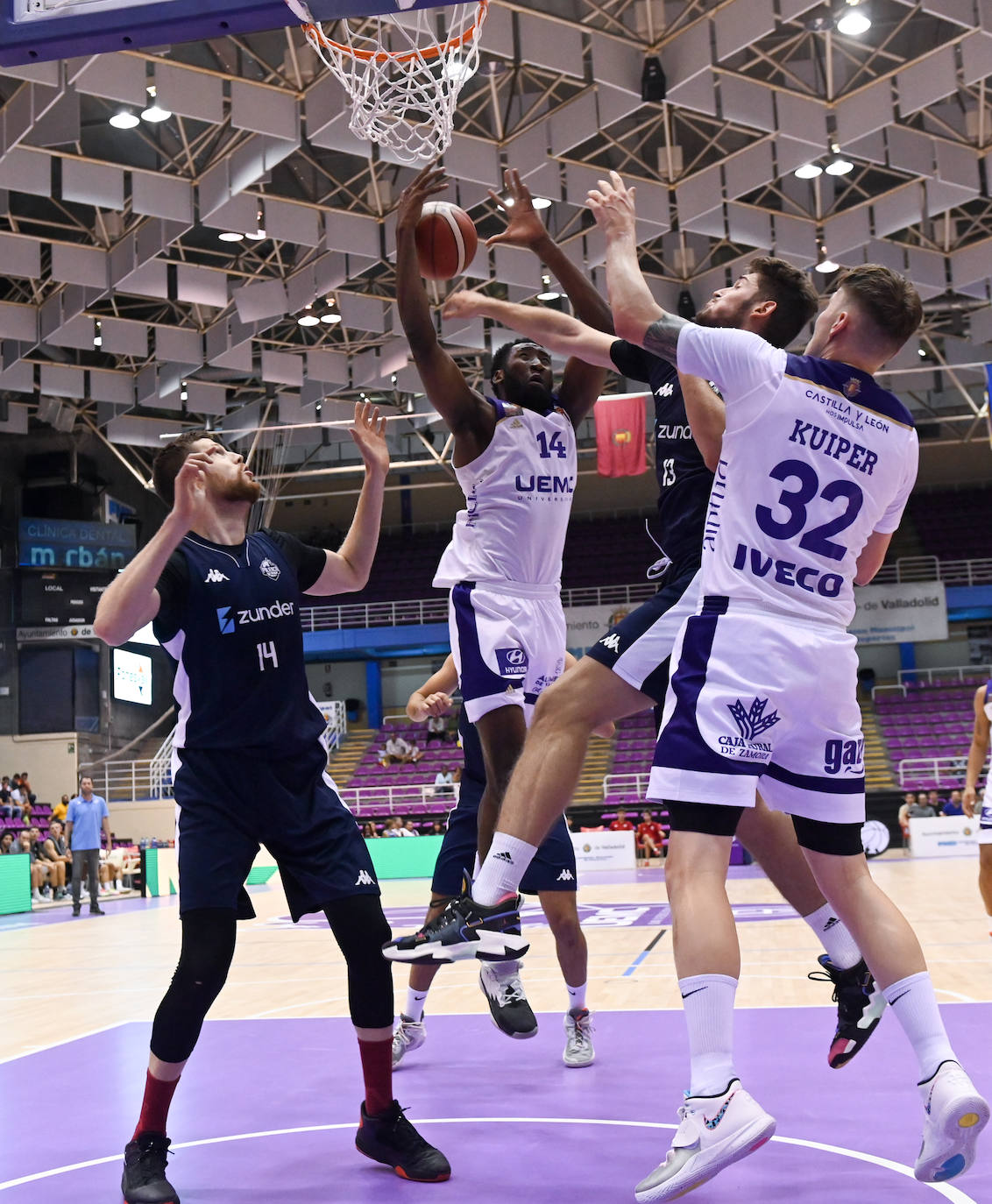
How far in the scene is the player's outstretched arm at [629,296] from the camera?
2885 mm

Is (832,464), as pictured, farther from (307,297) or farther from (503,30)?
(307,297)

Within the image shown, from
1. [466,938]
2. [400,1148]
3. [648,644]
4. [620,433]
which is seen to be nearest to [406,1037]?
[400,1148]

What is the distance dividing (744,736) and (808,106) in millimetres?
13558

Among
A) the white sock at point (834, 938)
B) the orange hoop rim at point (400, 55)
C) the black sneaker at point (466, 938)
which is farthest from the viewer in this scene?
the orange hoop rim at point (400, 55)

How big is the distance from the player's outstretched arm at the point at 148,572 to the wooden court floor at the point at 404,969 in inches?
113

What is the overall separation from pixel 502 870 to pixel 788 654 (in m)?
0.97

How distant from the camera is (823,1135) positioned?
328cm

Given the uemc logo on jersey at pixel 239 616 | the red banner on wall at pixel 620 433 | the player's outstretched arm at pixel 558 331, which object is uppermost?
the red banner on wall at pixel 620 433

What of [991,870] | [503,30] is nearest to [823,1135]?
[991,870]

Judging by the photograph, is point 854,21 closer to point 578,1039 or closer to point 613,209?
point 613,209

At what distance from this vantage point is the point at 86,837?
15.4 metres

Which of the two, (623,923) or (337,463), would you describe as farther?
(337,463)

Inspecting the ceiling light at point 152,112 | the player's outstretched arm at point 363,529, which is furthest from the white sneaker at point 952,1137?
the ceiling light at point 152,112

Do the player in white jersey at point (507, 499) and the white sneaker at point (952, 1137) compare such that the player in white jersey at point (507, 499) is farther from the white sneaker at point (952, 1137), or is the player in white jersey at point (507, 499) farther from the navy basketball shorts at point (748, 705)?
the white sneaker at point (952, 1137)
